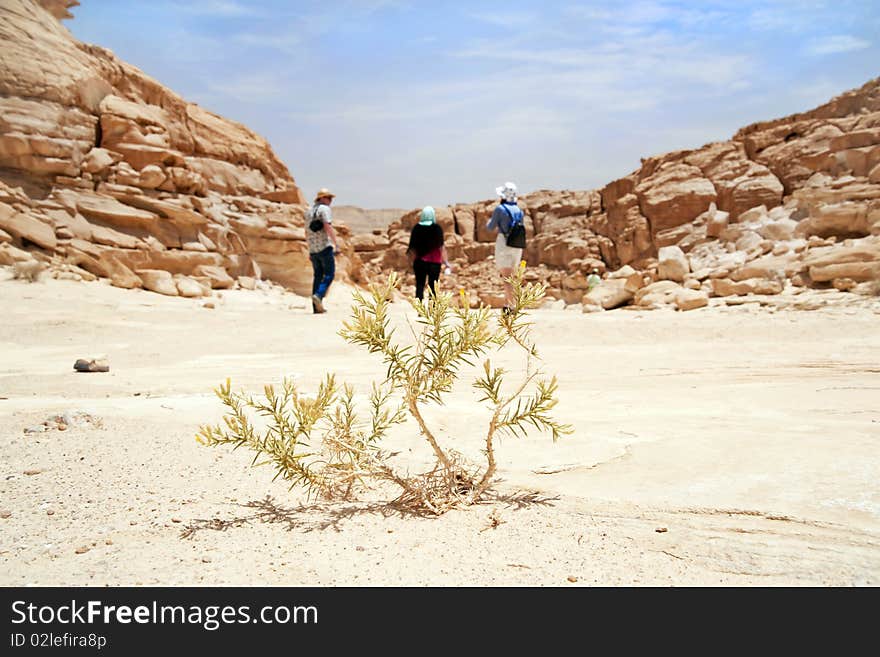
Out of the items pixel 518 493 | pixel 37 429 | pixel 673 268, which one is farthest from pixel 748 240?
pixel 37 429

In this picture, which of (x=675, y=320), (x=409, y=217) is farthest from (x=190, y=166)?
(x=409, y=217)

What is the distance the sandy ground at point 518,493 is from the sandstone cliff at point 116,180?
797cm

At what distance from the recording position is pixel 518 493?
2.33 m

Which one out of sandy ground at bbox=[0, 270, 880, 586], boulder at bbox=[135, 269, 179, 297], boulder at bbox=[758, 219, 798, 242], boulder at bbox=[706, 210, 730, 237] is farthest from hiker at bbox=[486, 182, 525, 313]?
boulder at bbox=[706, 210, 730, 237]

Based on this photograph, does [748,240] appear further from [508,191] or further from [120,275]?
[120,275]

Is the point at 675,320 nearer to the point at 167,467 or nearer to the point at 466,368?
the point at 466,368

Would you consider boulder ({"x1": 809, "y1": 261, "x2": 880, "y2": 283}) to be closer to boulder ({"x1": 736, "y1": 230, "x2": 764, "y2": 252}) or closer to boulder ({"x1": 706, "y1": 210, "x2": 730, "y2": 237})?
boulder ({"x1": 736, "y1": 230, "x2": 764, "y2": 252})

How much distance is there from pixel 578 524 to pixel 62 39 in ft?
53.1

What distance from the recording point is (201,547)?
1.84 metres

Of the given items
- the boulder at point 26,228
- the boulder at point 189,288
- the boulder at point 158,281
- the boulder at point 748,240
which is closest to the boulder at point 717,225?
the boulder at point 748,240

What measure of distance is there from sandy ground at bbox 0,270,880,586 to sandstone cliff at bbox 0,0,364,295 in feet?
26.2

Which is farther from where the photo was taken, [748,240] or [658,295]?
[748,240]

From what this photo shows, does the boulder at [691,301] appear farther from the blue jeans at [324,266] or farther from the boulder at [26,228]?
the boulder at [26,228]

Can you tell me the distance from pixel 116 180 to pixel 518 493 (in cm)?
1370
